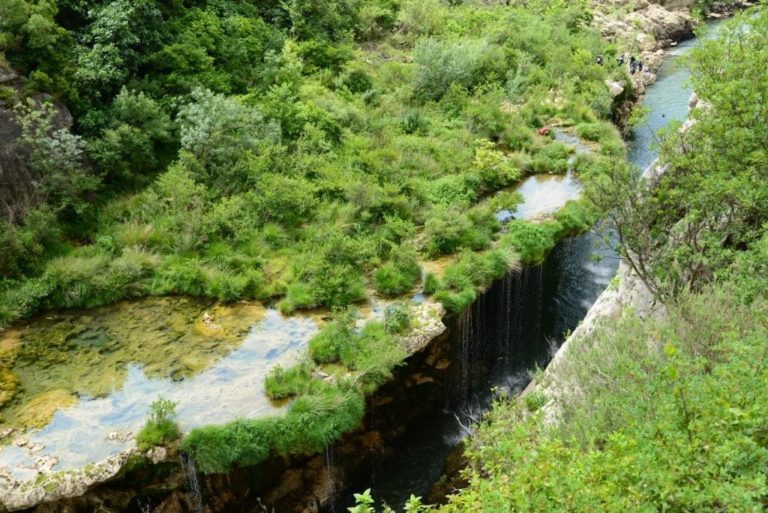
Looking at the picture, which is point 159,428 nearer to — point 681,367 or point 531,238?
point 681,367

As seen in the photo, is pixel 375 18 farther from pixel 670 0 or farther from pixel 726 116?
pixel 670 0

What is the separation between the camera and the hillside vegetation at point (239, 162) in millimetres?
17016

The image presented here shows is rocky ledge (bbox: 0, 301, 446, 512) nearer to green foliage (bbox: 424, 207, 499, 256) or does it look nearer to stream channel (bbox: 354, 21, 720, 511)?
stream channel (bbox: 354, 21, 720, 511)

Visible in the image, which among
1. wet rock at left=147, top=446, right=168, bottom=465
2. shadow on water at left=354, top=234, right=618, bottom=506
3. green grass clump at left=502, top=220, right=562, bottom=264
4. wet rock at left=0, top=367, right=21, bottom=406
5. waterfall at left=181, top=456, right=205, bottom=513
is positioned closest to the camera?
wet rock at left=147, top=446, right=168, bottom=465

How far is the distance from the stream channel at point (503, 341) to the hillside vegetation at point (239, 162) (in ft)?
4.53

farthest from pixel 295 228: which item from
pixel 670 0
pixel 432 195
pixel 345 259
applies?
pixel 670 0

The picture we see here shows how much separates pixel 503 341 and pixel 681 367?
11057 mm

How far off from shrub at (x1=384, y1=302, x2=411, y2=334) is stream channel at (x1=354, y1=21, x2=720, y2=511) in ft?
7.15

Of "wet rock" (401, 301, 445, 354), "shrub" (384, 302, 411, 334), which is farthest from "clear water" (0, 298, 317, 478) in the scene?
"wet rock" (401, 301, 445, 354)

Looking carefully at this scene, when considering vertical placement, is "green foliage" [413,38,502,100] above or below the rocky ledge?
above

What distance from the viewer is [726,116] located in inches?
487

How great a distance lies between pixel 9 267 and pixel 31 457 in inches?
239

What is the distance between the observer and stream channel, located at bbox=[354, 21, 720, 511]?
48.3 ft

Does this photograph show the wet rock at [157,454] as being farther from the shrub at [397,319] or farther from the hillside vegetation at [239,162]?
the shrub at [397,319]
